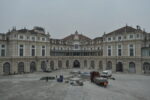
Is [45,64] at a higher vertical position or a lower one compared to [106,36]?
lower

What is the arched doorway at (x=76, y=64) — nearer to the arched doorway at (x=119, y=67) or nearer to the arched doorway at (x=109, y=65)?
the arched doorway at (x=109, y=65)

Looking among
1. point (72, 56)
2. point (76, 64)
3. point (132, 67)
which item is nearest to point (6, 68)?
point (72, 56)

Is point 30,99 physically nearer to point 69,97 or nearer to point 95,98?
point 69,97

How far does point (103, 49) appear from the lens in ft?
135

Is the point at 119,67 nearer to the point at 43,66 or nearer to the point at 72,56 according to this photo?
the point at 72,56

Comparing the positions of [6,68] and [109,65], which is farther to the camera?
[109,65]

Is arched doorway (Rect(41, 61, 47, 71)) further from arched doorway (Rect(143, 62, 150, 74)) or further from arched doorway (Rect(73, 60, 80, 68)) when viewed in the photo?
arched doorway (Rect(143, 62, 150, 74))

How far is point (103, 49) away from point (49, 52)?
20.8m

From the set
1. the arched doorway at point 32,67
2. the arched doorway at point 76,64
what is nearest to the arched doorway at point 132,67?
the arched doorway at point 76,64

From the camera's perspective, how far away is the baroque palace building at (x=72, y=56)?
1289 inches

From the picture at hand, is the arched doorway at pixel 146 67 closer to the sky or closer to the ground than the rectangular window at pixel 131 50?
closer to the ground

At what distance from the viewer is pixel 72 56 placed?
45906 millimetres

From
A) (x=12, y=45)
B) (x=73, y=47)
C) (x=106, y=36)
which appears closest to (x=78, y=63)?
(x=73, y=47)

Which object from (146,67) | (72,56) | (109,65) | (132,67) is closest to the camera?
(146,67)
